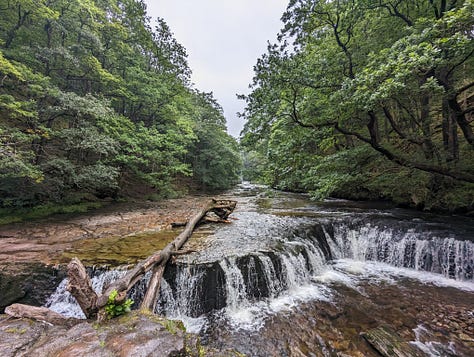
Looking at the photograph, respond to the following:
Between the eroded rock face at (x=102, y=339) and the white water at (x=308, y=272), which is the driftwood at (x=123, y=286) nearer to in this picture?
the eroded rock face at (x=102, y=339)

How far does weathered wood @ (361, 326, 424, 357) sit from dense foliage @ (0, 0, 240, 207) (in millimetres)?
9835

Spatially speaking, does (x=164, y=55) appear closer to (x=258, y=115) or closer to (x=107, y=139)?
(x=107, y=139)

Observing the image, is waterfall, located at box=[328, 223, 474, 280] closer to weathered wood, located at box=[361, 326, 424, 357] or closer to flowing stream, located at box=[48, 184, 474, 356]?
flowing stream, located at box=[48, 184, 474, 356]

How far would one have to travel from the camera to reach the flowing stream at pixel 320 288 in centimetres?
371

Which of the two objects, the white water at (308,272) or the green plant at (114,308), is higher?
the green plant at (114,308)

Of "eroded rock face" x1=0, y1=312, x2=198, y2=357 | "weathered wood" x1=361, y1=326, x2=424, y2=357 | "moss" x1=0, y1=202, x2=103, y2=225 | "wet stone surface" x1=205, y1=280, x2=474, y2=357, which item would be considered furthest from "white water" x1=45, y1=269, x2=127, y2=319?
"moss" x1=0, y1=202, x2=103, y2=225

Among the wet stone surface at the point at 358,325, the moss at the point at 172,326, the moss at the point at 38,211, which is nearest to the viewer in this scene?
the moss at the point at 172,326

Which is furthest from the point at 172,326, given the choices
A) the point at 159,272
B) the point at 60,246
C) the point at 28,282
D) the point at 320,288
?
the point at 60,246

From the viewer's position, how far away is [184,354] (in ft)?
6.22

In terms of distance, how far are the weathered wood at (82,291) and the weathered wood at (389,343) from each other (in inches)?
174

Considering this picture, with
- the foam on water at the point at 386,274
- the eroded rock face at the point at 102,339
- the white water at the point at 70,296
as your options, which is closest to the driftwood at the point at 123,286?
the eroded rock face at the point at 102,339

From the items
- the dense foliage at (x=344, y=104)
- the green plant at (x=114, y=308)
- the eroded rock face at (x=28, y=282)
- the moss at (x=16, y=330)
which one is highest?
the dense foliage at (x=344, y=104)

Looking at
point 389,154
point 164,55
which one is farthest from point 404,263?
point 164,55

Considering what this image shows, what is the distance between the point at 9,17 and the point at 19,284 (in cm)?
1274
